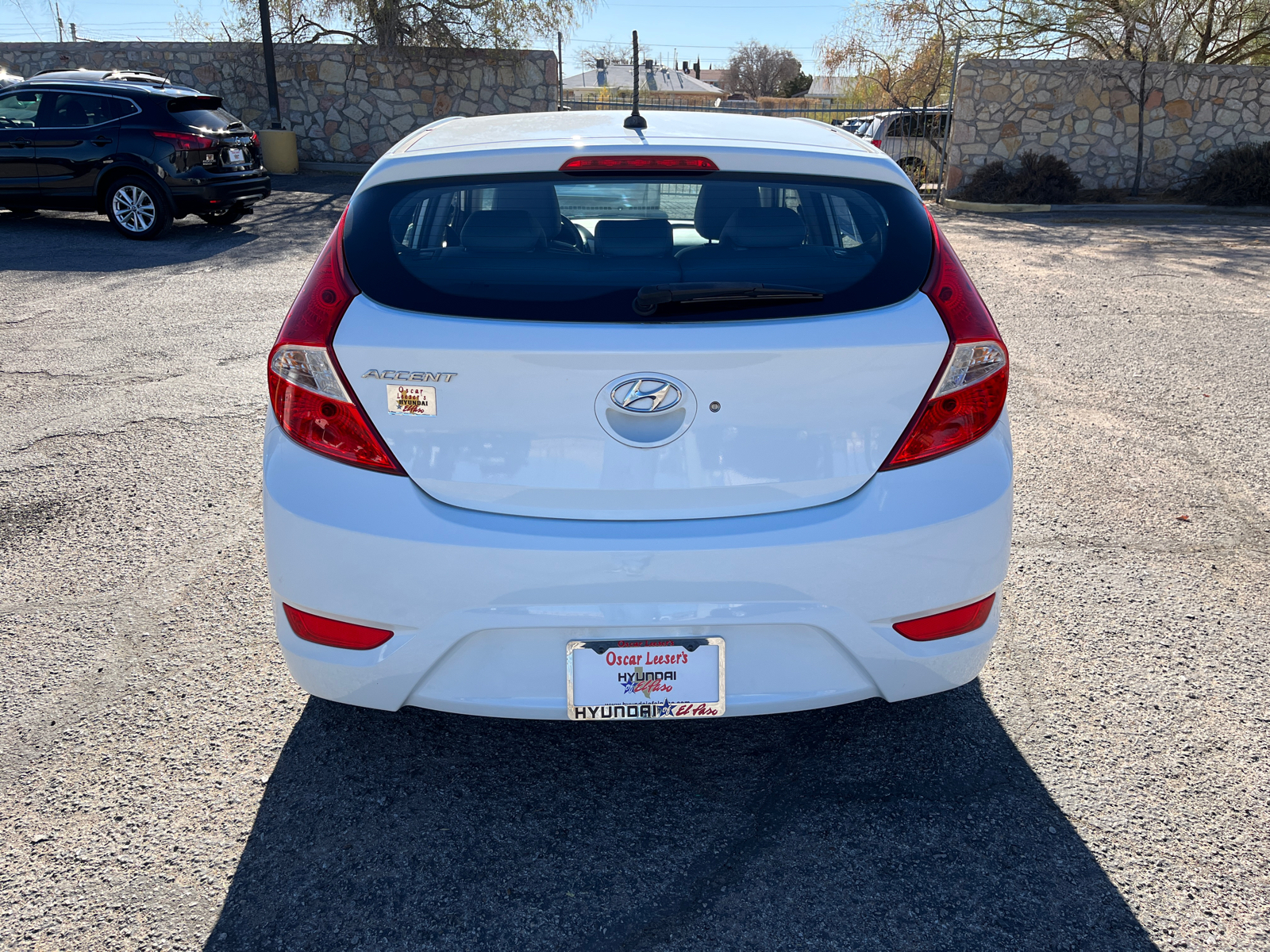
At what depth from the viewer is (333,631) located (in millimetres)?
2293

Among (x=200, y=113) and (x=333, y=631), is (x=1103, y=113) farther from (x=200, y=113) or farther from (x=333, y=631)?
(x=333, y=631)

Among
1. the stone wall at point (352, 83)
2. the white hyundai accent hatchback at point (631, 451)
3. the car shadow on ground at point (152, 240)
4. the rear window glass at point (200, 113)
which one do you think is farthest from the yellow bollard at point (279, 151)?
the white hyundai accent hatchback at point (631, 451)

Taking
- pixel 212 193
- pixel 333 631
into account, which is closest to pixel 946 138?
pixel 212 193

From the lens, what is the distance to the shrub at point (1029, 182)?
17047mm

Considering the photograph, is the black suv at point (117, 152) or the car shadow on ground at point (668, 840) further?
the black suv at point (117, 152)

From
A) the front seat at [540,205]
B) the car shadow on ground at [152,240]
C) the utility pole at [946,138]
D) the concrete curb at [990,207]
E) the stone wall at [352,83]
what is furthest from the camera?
the stone wall at [352,83]

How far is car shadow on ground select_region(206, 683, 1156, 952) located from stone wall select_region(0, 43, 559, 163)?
18.7 metres

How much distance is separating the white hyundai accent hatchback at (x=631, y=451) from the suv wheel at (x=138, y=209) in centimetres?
1109

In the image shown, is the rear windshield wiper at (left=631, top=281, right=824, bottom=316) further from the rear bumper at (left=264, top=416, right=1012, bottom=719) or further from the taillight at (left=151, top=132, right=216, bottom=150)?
the taillight at (left=151, top=132, right=216, bottom=150)

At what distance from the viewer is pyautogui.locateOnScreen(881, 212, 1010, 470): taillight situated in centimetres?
222

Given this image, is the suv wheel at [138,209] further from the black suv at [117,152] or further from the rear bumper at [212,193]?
the rear bumper at [212,193]

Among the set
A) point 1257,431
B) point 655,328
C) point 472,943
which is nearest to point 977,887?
point 472,943

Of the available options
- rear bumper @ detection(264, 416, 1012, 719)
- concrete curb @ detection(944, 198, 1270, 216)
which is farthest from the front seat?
concrete curb @ detection(944, 198, 1270, 216)

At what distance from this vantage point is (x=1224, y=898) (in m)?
2.22
